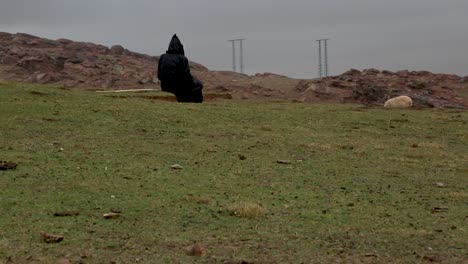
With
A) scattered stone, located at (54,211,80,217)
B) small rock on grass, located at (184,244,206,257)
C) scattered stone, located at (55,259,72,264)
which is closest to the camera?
scattered stone, located at (55,259,72,264)

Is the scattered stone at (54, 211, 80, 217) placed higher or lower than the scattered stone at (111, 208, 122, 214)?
higher

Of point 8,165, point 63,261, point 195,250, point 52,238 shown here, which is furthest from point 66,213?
point 8,165

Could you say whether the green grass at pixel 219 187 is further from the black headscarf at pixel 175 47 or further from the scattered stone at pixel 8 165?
the black headscarf at pixel 175 47

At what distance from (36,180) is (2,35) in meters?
45.8

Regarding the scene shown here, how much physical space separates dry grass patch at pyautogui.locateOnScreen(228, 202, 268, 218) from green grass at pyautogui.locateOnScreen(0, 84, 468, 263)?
0.08m

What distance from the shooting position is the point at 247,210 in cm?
641

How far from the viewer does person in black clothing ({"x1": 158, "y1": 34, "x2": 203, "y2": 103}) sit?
17641 mm

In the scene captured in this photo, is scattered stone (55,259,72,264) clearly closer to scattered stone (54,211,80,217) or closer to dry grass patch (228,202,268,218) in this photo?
scattered stone (54,211,80,217)

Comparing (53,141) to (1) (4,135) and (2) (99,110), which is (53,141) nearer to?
(1) (4,135)

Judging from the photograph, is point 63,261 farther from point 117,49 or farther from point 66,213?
point 117,49

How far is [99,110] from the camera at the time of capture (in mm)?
13555

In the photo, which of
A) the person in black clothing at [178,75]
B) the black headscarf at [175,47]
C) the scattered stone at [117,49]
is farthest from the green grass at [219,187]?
the scattered stone at [117,49]

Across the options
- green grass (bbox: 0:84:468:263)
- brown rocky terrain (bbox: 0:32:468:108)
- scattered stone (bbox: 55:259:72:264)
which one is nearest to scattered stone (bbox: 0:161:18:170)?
green grass (bbox: 0:84:468:263)

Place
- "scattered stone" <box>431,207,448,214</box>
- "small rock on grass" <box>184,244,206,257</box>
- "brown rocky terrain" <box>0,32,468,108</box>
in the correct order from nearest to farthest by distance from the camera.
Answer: "small rock on grass" <box>184,244,206,257</box>, "scattered stone" <box>431,207,448,214</box>, "brown rocky terrain" <box>0,32,468,108</box>
